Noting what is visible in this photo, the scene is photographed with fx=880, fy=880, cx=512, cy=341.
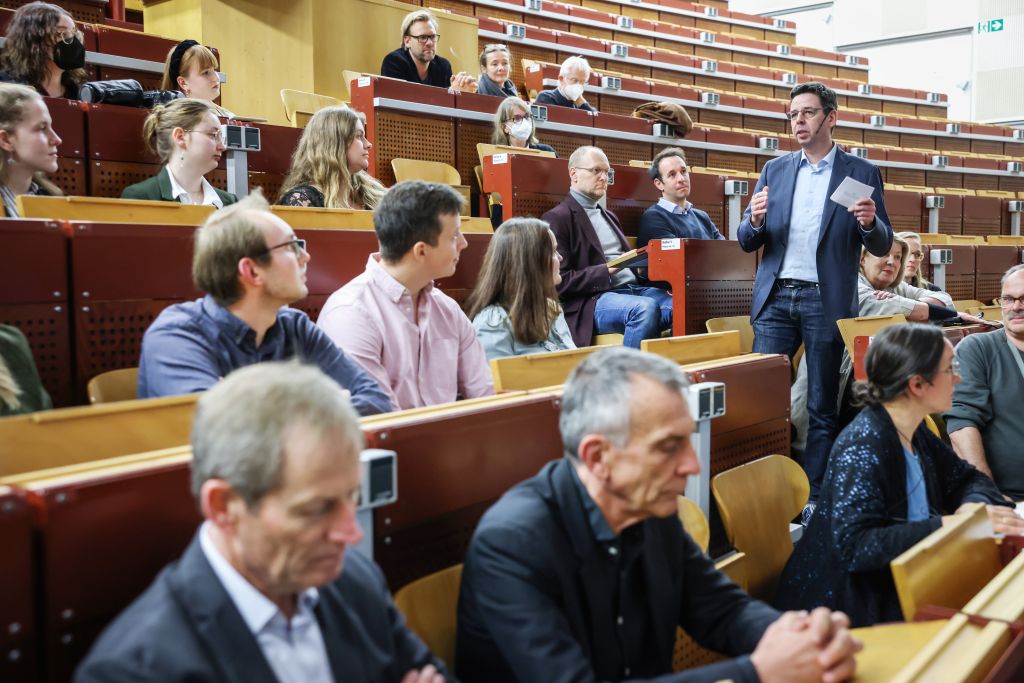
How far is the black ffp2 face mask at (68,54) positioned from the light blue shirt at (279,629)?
8.20 ft

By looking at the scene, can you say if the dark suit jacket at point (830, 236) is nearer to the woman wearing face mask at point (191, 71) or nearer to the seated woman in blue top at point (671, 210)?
the seated woman in blue top at point (671, 210)

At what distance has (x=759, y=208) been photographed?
9.55 feet

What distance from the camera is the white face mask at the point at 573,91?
5.07m

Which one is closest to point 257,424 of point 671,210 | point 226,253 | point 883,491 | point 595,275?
point 226,253

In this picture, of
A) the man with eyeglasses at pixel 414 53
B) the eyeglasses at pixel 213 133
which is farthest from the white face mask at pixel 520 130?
the eyeglasses at pixel 213 133

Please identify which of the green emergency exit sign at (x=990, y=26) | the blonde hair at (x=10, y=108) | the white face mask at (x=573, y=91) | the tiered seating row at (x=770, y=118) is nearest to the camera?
the blonde hair at (x=10, y=108)

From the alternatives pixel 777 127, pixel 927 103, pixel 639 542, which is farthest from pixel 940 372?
pixel 927 103

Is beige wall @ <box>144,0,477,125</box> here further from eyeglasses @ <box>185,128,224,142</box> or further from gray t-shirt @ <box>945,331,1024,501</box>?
gray t-shirt @ <box>945,331,1024,501</box>

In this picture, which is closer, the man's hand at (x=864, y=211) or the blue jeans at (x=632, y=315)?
the man's hand at (x=864, y=211)

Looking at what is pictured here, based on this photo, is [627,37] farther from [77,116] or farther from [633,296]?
[77,116]

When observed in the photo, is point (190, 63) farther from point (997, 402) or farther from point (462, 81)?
point (997, 402)

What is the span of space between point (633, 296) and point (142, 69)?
2.21 metres

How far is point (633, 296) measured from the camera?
3324 millimetres

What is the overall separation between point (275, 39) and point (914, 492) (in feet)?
13.3
